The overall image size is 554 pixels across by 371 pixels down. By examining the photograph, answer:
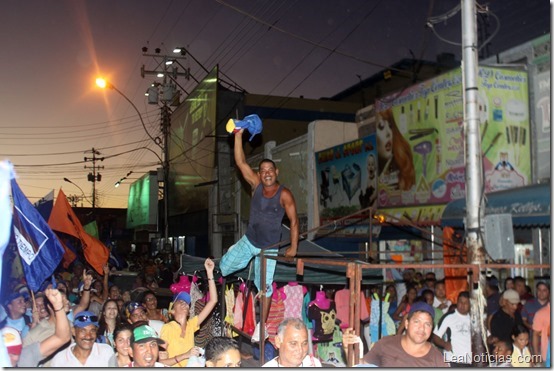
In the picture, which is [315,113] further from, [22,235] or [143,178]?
[22,235]

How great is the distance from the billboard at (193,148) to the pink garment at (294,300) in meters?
19.3

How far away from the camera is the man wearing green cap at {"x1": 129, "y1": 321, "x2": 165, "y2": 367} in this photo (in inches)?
189

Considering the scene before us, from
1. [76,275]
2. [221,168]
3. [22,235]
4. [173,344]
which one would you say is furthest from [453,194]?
[221,168]

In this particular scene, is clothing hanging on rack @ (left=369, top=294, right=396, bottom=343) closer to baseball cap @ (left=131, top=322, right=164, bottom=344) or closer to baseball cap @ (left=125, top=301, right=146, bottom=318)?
baseball cap @ (left=125, top=301, right=146, bottom=318)

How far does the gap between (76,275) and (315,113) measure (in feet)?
76.6

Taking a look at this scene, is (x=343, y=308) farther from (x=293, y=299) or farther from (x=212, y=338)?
(x=212, y=338)

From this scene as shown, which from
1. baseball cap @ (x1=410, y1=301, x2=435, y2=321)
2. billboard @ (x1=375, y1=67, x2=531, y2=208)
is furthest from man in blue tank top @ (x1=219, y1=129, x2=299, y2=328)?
billboard @ (x1=375, y1=67, x2=531, y2=208)

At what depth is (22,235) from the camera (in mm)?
7090

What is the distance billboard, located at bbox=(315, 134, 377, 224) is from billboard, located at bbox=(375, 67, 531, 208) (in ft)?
1.82

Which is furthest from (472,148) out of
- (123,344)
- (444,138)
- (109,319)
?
(444,138)

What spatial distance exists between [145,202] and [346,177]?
116ft

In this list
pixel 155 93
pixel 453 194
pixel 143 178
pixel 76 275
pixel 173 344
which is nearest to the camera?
pixel 173 344

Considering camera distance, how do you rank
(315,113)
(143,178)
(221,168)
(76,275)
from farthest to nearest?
(143,178), (315,113), (221,168), (76,275)

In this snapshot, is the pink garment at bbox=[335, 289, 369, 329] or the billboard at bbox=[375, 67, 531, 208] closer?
the pink garment at bbox=[335, 289, 369, 329]
